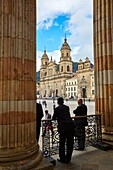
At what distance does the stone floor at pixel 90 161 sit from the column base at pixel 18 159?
994 mm

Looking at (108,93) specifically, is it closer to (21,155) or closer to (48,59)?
(21,155)

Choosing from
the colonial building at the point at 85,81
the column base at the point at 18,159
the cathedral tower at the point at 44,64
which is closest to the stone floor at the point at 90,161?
the column base at the point at 18,159

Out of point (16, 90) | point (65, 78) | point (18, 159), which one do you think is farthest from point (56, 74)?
point (18, 159)

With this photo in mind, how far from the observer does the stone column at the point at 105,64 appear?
18.1ft

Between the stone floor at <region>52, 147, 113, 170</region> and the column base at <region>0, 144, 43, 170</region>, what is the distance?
99 cm

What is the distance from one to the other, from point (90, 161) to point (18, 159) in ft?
6.50

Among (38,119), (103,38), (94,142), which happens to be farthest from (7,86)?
(103,38)

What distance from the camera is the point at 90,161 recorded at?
13.7 ft

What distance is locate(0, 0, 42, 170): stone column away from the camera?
289 cm

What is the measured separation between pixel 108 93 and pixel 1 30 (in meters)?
3.81

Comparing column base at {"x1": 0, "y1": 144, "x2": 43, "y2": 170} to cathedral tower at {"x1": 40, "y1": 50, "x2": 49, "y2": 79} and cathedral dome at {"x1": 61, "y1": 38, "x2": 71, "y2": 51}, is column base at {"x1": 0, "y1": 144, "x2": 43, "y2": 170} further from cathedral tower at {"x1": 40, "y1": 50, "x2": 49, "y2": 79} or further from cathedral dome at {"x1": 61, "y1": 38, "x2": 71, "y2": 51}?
cathedral tower at {"x1": 40, "y1": 50, "x2": 49, "y2": 79}

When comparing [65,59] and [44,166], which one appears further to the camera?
[65,59]

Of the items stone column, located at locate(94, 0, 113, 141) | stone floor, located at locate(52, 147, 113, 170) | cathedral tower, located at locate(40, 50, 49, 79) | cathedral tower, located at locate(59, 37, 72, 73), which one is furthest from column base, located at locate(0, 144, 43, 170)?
cathedral tower, located at locate(40, 50, 49, 79)

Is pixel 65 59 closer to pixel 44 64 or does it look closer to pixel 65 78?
pixel 65 78
